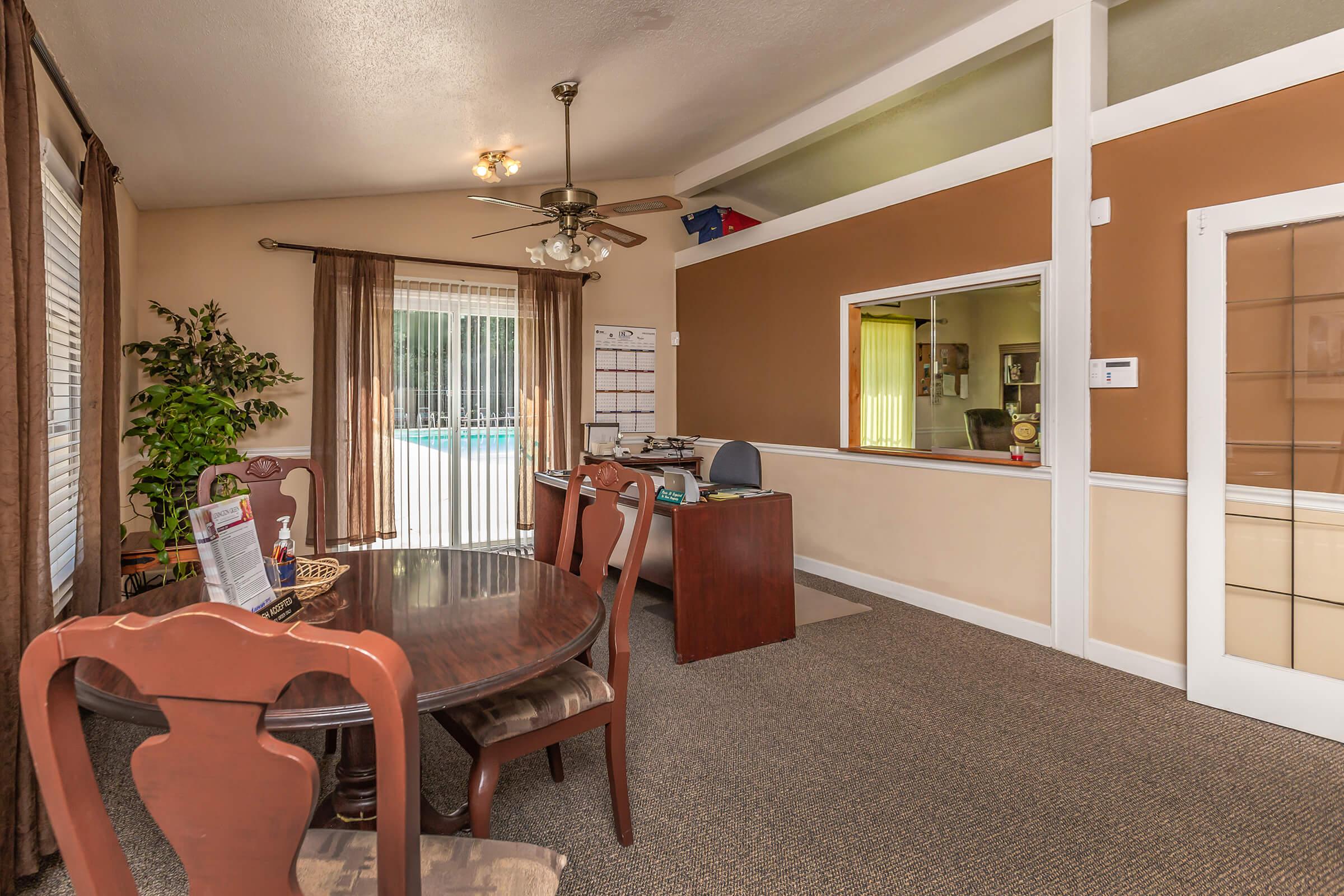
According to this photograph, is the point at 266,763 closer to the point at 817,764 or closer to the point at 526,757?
the point at 526,757

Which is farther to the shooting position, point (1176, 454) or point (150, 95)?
point (1176, 454)

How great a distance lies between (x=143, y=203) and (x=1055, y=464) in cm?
548

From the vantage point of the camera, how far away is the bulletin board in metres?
5.95

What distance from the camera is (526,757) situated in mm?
2389

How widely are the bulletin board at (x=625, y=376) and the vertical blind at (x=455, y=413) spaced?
80 cm

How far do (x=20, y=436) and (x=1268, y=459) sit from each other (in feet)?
13.4

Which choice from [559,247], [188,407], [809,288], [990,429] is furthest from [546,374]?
[990,429]

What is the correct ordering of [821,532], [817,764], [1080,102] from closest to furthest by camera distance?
1. [817,764]
2. [1080,102]
3. [821,532]

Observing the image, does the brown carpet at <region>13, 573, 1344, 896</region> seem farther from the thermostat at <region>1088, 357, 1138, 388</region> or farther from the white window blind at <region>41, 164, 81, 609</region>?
the thermostat at <region>1088, 357, 1138, 388</region>

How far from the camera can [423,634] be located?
148 centimetres

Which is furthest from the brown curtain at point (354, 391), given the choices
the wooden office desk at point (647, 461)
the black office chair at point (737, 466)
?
the black office chair at point (737, 466)

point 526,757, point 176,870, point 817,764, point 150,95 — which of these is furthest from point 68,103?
point 817,764

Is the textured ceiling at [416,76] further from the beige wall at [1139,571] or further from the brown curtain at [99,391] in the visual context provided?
the beige wall at [1139,571]

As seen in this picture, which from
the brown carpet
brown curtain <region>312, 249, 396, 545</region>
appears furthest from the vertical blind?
the brown carpet
